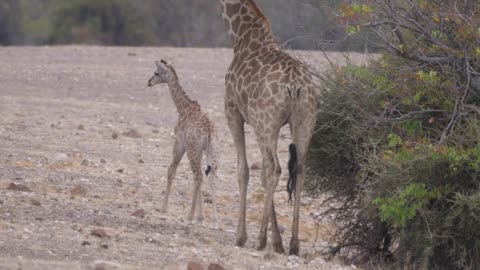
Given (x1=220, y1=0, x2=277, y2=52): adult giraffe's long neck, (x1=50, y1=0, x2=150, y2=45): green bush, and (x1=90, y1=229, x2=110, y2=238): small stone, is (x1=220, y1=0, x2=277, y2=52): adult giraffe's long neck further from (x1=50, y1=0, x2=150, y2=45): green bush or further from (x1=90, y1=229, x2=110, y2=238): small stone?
(x1=50, y1=0, x2=150, y2=45): green bush

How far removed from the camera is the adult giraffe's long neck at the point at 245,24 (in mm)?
10750

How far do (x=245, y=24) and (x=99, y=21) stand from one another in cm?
3183

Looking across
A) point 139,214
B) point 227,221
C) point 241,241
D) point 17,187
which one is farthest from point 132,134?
point 241,241

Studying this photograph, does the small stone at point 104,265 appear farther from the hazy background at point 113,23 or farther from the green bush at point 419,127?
the hazy background at point 113,23

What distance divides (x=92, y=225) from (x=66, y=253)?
1635mm

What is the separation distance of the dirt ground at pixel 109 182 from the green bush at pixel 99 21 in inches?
548

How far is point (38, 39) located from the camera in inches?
1673

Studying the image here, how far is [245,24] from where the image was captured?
35.9ft

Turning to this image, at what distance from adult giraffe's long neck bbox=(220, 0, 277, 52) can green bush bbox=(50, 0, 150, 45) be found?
3082 centimetres

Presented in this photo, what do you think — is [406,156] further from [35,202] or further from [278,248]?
[35,202]

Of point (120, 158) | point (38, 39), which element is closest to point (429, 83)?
point (120, 158)

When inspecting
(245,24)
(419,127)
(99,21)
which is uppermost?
(99,21)

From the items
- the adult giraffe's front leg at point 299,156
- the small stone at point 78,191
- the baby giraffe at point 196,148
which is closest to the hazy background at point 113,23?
the baby giraffe at point 196,148

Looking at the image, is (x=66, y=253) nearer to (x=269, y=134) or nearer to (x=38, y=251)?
(x=38, y=251)
